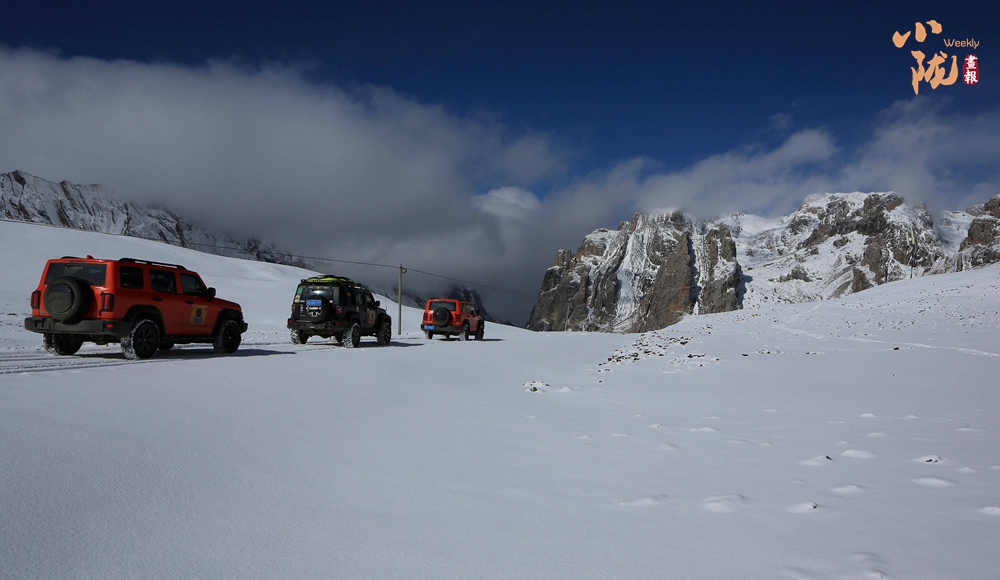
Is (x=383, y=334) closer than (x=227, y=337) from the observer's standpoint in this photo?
No

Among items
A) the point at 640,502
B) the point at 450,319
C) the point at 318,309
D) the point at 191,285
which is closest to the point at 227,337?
the point at 191,285

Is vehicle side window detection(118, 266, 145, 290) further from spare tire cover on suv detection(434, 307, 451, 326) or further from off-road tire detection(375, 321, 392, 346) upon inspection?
spare tire cover on suv detection(434, 307, 451, 326)

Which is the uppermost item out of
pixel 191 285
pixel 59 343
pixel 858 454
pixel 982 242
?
pixel 982 242

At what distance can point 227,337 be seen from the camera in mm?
13656

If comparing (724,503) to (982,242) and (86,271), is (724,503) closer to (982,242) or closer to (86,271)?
(86,271)

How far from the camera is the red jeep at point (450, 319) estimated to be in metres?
26.5

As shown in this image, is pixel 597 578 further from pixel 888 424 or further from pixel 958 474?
pixel 888 424

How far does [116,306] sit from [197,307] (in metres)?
2.23

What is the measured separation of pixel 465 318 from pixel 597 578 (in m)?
24.9

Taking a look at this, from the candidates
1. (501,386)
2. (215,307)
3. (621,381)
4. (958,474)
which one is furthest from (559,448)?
(215,307)

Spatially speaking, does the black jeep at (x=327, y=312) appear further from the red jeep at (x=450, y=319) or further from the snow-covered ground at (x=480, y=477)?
the snow-covered ground at (x=480, y=477)

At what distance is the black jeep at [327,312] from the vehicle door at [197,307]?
15.0 ft

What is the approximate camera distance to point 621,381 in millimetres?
10961

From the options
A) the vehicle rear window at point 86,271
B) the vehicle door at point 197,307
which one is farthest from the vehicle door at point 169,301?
the vehicle rear window at point 86,271
